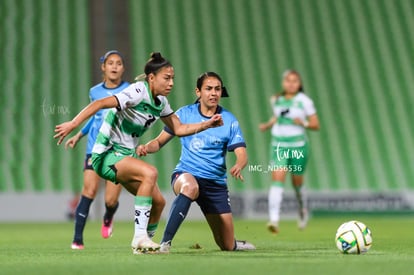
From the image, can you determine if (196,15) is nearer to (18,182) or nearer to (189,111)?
(18,182)

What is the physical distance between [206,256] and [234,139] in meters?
1.22

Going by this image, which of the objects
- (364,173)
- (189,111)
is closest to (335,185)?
(364,173)

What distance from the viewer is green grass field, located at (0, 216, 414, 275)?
20.4 ft

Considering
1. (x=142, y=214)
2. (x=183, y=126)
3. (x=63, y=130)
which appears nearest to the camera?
(x=63, y=130)

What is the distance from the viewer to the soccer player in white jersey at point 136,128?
7.59 metres

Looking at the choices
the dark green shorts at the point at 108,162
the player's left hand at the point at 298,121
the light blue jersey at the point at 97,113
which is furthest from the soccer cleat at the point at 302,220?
the dark green shorts at the point at 108,162

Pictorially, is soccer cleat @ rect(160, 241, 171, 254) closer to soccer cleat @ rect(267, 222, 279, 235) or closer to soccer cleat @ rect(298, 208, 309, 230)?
soccer cleat @ rect(267, 222, 279, 235)

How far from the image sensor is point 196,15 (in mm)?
22188

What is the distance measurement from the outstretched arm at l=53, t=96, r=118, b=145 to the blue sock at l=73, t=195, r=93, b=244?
2.04 m

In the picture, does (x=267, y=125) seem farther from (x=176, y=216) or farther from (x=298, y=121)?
(x=176, y=216)

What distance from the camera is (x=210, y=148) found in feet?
26.9

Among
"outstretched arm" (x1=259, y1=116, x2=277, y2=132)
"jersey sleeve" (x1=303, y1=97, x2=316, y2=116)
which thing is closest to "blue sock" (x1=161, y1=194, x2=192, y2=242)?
"outstretched arm" (x1=259, y1=116, x2=277, y2=132)

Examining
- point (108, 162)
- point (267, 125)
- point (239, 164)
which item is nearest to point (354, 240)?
point (239, 164)

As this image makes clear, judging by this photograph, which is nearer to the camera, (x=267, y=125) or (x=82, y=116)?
(x=82, y=116)
